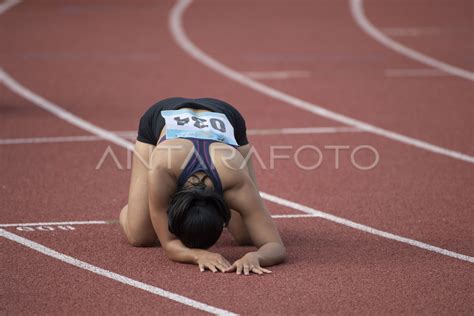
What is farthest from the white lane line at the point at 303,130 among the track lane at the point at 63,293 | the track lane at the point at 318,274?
the track lane at the point at 63,293

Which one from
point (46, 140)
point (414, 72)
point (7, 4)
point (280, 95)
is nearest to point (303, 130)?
point (280, 95)

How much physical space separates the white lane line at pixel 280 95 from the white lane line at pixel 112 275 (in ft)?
13.1

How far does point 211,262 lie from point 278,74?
6665mm

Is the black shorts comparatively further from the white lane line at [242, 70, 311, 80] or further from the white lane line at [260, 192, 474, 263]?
the white lane line at [242, 70, 311, 80]

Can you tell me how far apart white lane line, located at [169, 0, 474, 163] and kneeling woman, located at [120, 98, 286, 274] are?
132 inches

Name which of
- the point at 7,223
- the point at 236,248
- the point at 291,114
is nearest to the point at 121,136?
the point at 291,114

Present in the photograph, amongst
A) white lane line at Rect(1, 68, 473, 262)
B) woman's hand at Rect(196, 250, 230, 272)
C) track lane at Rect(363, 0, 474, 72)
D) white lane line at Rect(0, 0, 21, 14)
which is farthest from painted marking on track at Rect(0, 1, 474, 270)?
track lane at Rect(363, 0, 474, 72)

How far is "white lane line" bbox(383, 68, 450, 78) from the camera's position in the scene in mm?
12539

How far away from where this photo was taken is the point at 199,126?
639 cm

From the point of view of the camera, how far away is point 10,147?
31.2ft

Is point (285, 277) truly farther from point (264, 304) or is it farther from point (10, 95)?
point (10, 95)

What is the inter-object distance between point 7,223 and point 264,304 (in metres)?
2.39

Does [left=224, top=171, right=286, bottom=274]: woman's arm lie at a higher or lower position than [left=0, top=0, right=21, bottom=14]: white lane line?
higher

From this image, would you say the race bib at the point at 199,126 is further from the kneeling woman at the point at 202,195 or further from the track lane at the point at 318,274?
the track lane at the point at 318,274
